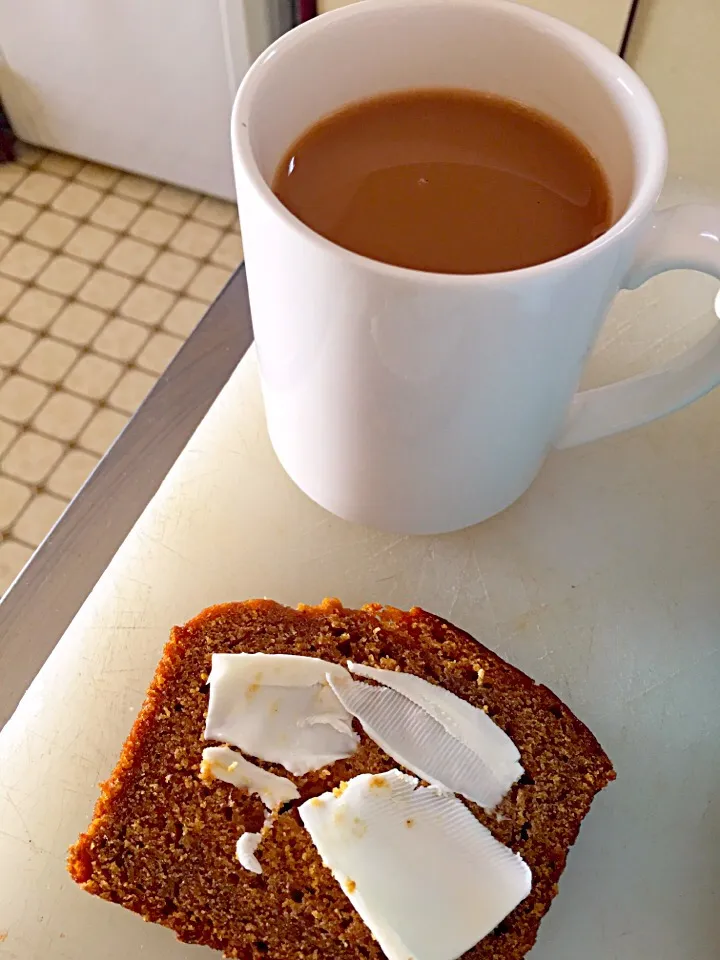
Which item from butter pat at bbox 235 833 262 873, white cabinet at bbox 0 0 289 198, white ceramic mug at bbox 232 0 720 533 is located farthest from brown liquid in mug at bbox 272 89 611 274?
white cabinet at bbox 0 0 289 198

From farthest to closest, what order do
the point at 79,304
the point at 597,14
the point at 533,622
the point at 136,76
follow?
1. the point at 79,304
2. the point at 136,76
3. the point at 597,14
4. the point at 533,622

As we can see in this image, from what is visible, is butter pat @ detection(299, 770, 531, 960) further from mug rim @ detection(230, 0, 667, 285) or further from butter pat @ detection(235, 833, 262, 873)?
mug rim @ detection(230, 0, 667, 285)

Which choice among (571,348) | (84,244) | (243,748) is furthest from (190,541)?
(84,244)

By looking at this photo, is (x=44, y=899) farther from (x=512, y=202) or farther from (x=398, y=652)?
(x=512, y=202)

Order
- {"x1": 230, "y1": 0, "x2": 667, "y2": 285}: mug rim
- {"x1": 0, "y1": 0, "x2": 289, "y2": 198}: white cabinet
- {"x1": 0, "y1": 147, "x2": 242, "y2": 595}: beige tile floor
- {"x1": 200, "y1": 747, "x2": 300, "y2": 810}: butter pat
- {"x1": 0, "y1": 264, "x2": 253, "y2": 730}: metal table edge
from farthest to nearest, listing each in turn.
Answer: {"x1": 0, "y1": 147, "x2": 242, "y2": 595}: beige tile floor → {"x1": 0, "y1": 0, "x2": 289, "y2": 198}: white cabinet → {"x1": 0, "y1": 264, "x2": 253, "y2": 730}: metal table edge → {"x1": 200, "y1": 747, "x2": 300, "y2": 810}: butter pat → {"x1": 230, "y1": 0, "x2": 667, "y2": 285}: mug rim

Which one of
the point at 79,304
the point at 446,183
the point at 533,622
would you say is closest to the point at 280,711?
the point at 533,622

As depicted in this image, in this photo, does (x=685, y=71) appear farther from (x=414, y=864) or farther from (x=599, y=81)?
(x=414, y=864)
